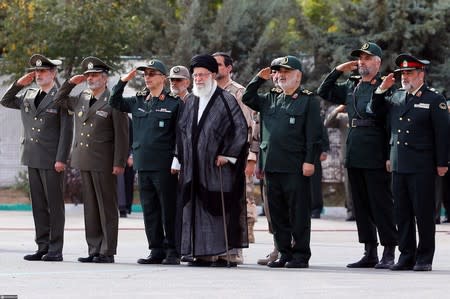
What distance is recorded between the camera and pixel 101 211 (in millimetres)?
15266

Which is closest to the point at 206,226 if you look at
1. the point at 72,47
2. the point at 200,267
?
the point at 200,267

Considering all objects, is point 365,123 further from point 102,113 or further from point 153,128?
point 102,113

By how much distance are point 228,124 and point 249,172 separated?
1175mm

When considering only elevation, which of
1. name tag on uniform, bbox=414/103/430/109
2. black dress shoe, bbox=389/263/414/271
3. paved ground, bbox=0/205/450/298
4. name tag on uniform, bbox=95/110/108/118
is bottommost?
paved ground, bbox=0/205/450/298

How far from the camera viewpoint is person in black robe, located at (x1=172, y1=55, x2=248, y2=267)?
14531mm

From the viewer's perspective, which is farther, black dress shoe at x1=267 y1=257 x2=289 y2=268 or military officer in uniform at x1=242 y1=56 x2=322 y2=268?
black dress shoe at x1=267 y1=257 x2=289 y2=268

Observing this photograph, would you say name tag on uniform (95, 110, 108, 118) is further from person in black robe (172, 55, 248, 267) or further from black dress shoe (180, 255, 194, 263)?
black dress shoe (180, 255, 194, 263)

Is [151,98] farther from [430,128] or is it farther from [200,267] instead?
[430,128]

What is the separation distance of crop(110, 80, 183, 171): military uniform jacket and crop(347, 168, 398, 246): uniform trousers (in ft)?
6.13

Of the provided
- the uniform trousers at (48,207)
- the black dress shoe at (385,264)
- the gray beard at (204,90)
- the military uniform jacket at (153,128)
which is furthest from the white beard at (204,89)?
the black dress shoe at (385,264)

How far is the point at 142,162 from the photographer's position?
14969 millimetres

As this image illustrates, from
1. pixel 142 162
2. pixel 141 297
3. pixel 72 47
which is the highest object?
pixel 72 47

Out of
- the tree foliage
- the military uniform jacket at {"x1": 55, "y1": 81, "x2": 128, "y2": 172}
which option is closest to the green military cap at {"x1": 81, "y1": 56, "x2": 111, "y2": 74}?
the military uniform jacket at {"x1": 55, "y1": 81, "x2": 128, "y2": 172}

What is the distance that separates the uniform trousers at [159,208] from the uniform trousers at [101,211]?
39cm
